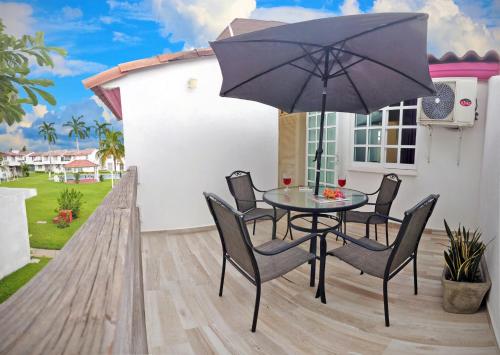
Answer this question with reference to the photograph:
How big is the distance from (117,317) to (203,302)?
2011mm

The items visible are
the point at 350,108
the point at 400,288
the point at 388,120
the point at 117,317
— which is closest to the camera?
the point at 117,317

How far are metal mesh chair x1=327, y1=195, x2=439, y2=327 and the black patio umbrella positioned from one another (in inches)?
36.5

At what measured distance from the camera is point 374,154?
4.34 metres

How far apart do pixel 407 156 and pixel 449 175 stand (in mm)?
588

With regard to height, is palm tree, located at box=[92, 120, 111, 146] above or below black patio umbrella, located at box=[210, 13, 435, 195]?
above

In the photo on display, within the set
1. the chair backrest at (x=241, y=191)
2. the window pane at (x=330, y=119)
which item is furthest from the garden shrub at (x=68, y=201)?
the window pane at (x=330, y=119)

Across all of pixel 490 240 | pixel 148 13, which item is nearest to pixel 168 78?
pixel 490 240

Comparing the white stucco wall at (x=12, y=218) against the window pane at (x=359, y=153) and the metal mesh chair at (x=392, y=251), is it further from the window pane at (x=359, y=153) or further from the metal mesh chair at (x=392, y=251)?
the window pane at (x=359, y=153)

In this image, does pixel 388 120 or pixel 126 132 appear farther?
pixel 388 120

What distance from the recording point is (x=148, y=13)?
37.8m

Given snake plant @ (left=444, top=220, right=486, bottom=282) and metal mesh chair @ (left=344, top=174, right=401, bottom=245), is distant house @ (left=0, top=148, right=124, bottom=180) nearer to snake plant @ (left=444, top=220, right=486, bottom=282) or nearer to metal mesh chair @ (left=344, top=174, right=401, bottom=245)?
metal mesh chair @ (left=344, top=174, right=401, bottom=245)

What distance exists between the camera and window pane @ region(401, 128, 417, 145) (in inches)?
157

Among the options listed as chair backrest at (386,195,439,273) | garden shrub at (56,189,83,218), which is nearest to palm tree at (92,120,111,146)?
garden shrub at (56,189,83,218)

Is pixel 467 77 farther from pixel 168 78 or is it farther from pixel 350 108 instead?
pixel 168 78
